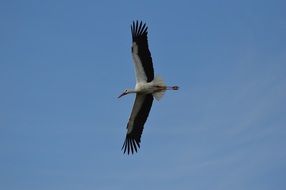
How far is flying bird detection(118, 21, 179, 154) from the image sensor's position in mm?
29250

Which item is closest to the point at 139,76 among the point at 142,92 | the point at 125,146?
the point at 142,92

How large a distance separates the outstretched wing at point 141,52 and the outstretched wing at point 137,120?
0.92m

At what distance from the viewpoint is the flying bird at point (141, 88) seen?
29250mm

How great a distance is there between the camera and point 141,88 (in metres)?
29.7

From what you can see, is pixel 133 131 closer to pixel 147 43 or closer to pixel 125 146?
pixel 125 146

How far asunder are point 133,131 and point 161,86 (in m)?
1.94

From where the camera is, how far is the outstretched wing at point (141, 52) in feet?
95.7

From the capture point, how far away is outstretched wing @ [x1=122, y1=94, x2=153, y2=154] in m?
30.1

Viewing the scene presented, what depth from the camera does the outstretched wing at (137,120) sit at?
30109 mm

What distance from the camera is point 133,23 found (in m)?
29.5

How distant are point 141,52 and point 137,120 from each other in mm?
2400

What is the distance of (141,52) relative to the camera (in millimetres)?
29203

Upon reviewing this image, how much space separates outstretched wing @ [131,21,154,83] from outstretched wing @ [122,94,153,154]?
92 centimetres

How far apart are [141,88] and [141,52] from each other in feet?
3.98
